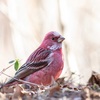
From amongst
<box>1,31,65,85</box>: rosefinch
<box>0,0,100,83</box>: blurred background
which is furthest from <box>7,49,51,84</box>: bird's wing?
<box>0,0,100,83</box>: blurred background

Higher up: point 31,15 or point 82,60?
point 31,15

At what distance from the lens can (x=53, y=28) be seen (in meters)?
6.95

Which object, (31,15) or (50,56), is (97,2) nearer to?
(31,15)

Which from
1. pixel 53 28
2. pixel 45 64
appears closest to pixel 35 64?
pixel 45 64

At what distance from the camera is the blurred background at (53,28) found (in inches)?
267

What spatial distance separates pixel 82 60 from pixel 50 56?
2158 mm

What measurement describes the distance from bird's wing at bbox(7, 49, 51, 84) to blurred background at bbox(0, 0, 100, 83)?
5.71 ft

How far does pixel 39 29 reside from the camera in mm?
6984

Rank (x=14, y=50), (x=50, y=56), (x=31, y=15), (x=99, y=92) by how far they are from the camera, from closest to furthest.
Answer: (x=99, y=92) → (x=50, y=56) → (x=14, y=50) → (x=31, y=15)

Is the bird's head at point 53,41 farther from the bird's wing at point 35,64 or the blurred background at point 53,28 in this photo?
the blurred background at point 53,28

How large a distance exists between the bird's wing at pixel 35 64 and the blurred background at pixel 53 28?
1.74 m

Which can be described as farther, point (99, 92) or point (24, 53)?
point (24, 53)

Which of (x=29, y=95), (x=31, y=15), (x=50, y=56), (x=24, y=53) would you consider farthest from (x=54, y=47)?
(x=31, y=15)

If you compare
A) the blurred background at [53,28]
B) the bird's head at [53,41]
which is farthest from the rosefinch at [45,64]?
the blurred background at [53,28]
